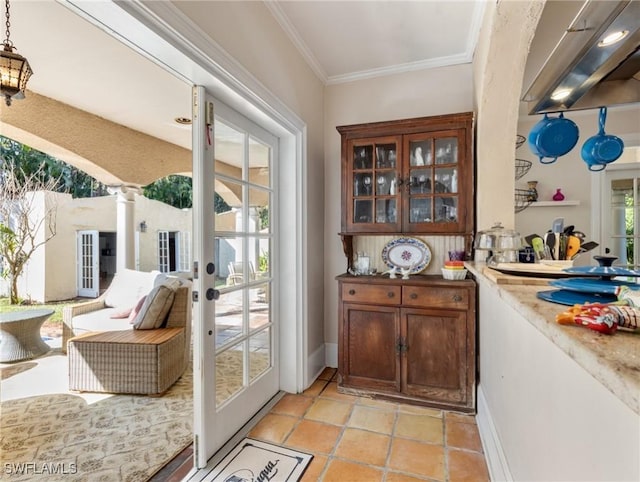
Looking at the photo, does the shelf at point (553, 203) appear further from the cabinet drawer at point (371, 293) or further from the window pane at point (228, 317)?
the window pane at point (228, 317)

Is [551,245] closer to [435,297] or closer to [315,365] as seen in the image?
[435,297]

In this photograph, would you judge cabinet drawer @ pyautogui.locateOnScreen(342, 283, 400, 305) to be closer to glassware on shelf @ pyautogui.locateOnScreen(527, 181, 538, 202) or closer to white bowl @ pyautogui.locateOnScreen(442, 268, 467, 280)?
white bowl @ pyautogui.locateOnScreen(442, 268, 467, 280)

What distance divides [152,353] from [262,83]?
2047 mm

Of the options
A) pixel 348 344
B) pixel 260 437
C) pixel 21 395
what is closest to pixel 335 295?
pixel 348 344

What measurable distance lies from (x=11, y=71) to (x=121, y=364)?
203 centimetres

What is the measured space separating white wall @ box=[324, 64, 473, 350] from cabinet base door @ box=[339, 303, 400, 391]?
48cm

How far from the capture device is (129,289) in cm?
364

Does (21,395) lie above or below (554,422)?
below

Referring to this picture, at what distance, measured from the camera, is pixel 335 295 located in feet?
9.64

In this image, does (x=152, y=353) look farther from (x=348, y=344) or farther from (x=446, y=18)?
(x=446, y=18)

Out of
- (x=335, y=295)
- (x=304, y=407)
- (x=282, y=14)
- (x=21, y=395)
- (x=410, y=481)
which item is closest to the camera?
(x=410, y=481)

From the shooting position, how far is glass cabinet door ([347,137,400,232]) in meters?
2.50

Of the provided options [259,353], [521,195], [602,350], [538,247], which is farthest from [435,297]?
[602,350]

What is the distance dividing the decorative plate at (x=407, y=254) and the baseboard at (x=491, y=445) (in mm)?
991
